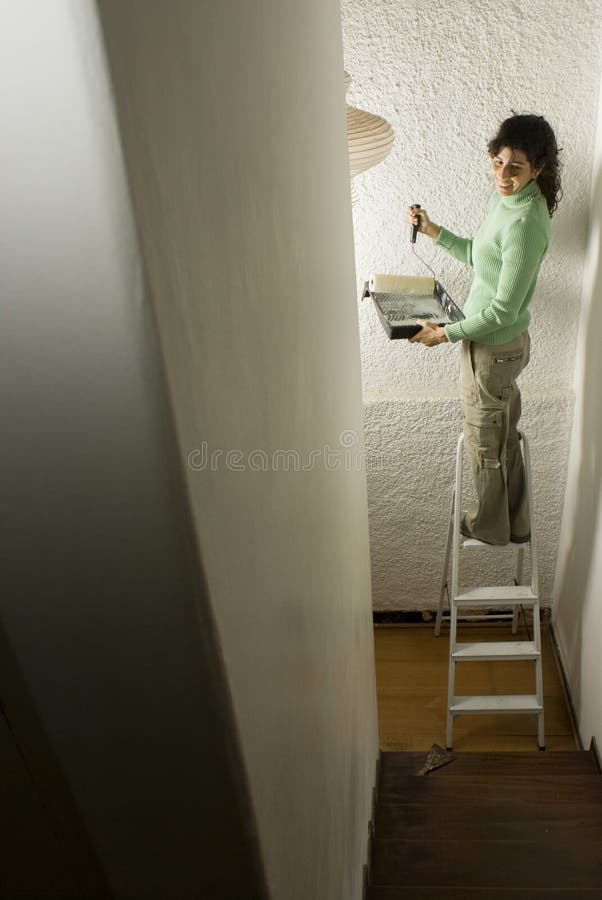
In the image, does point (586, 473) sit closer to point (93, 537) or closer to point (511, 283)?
point (511, 283)

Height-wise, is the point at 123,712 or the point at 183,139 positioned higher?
the point at 183,139

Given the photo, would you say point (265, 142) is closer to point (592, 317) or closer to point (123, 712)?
point (123, 712)

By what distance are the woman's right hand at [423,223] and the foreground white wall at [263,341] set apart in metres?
1.10

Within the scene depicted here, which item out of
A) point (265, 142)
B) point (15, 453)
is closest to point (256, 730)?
point (15, 453)

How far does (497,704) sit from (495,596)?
1.47 feet

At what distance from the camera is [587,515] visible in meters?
3.08

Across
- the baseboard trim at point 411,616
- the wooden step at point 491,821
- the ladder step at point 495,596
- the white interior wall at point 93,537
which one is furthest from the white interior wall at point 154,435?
the baseboard trim at point 411,616

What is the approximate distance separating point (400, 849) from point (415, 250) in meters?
2.16

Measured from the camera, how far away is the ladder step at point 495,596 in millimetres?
3109

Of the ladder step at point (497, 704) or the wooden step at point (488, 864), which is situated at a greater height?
the wooden step at point (488, 864)

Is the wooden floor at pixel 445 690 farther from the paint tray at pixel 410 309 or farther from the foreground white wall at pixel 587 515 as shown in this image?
the paint tray at pixel 410 309

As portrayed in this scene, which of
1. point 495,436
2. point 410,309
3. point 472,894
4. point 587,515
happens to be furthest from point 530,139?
point 472,894

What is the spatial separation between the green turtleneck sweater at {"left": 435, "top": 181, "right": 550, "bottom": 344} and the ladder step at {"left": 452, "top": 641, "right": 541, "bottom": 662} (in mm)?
1306

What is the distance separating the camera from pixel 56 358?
50 centimetres
